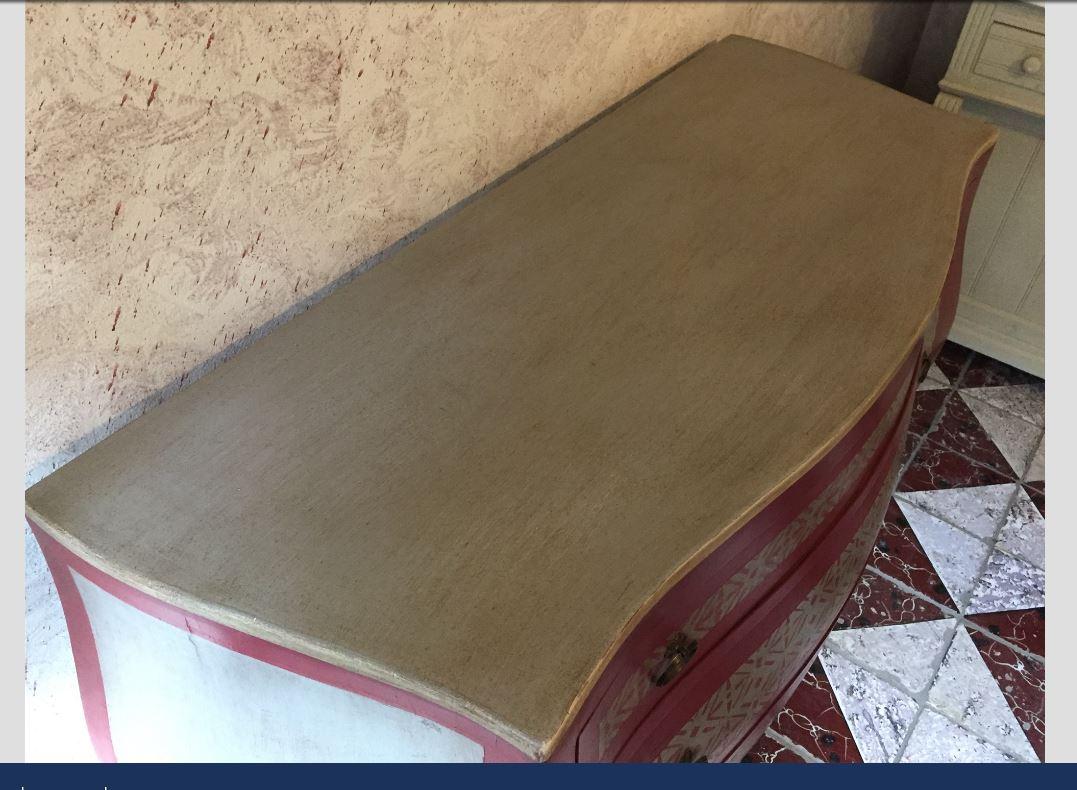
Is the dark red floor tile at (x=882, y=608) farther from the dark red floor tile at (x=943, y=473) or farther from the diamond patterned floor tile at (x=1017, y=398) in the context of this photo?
the diamond patterned floor tile at (x=1017, y=398)

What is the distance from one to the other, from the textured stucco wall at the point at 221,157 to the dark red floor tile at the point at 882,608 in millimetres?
923

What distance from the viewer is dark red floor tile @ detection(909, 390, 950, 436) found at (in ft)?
6.16

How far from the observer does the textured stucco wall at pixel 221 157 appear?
0.68 m

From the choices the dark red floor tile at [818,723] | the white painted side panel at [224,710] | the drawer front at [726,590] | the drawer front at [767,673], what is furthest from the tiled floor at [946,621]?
the white painted side panel at [224,710]

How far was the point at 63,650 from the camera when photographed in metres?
0.86

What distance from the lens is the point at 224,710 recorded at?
714 mm

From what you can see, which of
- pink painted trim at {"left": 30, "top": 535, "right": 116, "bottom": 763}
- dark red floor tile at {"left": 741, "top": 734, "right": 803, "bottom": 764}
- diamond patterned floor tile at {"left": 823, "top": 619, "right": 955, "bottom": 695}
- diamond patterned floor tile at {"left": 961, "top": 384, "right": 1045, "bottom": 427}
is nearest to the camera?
pink painted trim at {"left": 30, "top": 535, "right": 116, "bottom": 763}

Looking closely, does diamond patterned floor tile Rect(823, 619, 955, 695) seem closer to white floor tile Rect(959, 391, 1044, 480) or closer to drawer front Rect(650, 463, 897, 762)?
drawer front Rect(650, 463, 897, 762)

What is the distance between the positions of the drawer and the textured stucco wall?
35.5 inches

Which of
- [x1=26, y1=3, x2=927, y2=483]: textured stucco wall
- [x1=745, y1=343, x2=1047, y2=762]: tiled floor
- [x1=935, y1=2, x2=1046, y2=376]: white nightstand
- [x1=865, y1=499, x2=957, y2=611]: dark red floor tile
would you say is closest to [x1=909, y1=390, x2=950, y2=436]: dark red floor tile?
[x1=745, y1=343, x2=1047, y2=762]: tiled floor

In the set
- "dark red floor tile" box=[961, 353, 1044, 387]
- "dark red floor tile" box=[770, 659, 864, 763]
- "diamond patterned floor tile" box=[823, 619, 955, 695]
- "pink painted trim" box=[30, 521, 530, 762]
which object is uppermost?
"pink painted trim" box=[30, 521, 530, 762]

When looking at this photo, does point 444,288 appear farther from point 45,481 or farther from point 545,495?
point 45,481

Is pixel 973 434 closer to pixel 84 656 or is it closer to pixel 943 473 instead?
pixel 943 473
